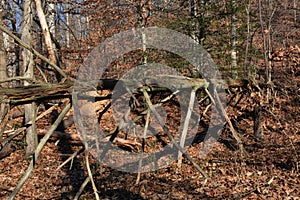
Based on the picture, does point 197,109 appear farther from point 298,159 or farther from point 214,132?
point 298,159

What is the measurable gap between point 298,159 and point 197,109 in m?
4.21

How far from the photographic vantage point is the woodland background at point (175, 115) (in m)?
5.47

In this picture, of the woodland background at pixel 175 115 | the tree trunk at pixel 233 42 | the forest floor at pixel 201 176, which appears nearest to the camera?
the woodland background at pixel 175 115

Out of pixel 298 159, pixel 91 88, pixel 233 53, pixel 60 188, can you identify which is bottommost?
pixel 60 188

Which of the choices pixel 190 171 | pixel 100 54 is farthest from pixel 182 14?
pixel 190 171

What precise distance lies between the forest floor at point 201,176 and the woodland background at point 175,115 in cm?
2

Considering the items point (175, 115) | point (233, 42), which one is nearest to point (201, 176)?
point (175, 115)

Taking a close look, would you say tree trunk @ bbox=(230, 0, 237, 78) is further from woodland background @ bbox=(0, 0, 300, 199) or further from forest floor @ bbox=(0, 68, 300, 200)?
forest floor @ bbox=(0, 68, 300, 200)

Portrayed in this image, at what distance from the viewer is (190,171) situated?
22.6ft

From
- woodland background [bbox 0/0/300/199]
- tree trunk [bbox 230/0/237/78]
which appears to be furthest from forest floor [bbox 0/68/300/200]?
tree trunk [bbox 230/0/237/78]

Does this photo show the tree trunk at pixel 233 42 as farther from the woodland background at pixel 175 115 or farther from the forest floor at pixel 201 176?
the forest floor at pixel 201 176

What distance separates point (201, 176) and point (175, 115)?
13.8 ft

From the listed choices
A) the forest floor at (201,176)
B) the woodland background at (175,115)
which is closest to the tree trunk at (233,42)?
the woodland background at (175,115)

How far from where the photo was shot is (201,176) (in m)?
6.59
